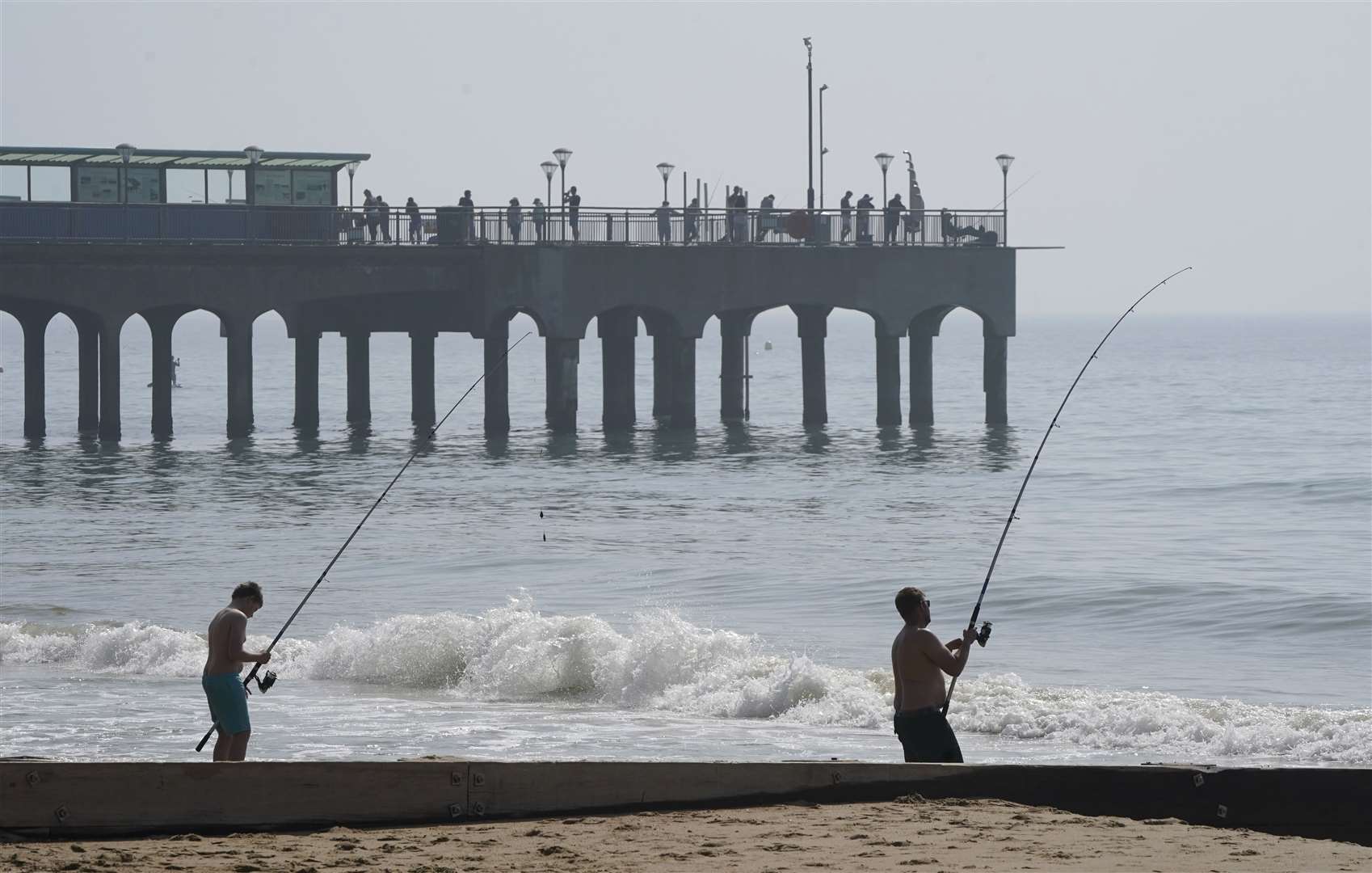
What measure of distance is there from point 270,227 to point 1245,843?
36182 millimetres

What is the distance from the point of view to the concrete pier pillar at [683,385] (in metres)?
46.8

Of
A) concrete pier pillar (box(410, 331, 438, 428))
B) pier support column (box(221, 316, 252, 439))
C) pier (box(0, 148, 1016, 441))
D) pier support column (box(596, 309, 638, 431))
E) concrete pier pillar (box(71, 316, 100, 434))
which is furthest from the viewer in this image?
concrete pier pillar (box(410, 331, 438, 428))

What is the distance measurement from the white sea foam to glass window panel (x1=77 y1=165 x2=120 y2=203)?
22.4m

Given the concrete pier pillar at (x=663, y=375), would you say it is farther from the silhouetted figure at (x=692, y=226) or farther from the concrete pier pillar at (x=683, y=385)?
the silhouetted figure at (x=692, y=226)

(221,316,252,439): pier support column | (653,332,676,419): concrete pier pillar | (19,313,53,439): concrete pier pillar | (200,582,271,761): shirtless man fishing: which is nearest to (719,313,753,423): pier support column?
(653,332,676,419): concrete pier pillar

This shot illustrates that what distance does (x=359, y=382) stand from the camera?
175 ft

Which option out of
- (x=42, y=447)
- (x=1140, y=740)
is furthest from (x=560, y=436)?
(x=1140, y=740)

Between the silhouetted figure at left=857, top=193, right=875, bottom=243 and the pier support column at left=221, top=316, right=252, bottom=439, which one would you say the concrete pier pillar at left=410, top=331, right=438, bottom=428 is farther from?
the silhouetted figure at left=857, top=193, right=875, bottom=243

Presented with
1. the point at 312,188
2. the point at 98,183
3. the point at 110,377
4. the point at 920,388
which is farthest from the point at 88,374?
the point at 920,388

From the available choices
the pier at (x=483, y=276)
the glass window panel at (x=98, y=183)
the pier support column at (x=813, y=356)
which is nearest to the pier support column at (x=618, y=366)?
the pier at (x=483, y=276)

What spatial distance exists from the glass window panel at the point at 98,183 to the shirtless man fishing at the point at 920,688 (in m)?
34.7

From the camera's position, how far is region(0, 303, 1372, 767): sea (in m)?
15.4

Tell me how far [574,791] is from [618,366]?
40659mm

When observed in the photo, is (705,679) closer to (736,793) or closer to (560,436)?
(736,793)
